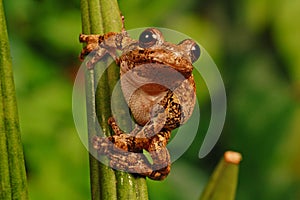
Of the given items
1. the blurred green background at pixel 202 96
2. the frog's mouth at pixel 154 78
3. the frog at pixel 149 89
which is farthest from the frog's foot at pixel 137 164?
the blurred green background at pixel 202 96

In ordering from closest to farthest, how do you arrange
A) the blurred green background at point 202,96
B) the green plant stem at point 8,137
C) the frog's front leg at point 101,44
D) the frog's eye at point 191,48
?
the green plant stem at point 8,137
the frog's front leg at point 101,44
the frog's eye at point 191,48
the blurred green background at point 202,96

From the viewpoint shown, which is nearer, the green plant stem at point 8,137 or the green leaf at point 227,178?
the green plant stem at point 8,137

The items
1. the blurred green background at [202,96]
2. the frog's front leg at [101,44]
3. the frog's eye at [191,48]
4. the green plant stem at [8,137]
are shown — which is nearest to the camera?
the green plant stem at [8,137]

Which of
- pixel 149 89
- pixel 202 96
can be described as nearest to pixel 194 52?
pixel 149 89

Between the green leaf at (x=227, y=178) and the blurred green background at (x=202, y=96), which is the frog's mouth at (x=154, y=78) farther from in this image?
the blurred green background at (x=202, y=96)

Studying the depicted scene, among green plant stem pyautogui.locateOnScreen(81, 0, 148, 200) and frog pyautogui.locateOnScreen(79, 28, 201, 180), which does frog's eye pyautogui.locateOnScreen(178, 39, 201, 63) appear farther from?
green plant stem pyautogui.locateOnScreen(81, 0, 148, 200)

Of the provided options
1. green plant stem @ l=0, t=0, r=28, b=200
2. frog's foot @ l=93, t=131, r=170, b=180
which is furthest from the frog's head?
green plant stem @ l=0, t=0, r=28, b=200
